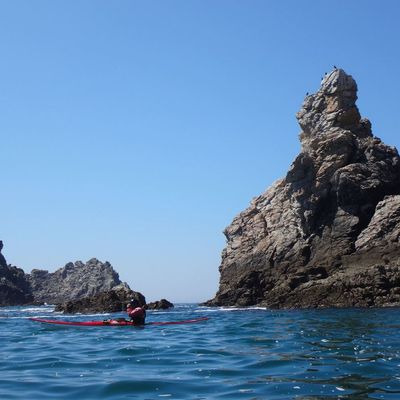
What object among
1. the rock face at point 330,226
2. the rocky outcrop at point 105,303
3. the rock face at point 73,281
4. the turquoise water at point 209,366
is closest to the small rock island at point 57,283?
the rock face at point 73,281

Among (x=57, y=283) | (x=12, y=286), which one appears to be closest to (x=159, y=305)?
(x=12, y=286)

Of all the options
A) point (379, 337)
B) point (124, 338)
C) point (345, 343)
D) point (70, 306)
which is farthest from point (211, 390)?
point (70, 306)

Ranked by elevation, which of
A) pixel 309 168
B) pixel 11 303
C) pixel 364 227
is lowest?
pixel 11 303

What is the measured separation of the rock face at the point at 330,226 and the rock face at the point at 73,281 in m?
74.0

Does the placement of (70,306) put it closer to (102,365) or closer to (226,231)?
(226,231)

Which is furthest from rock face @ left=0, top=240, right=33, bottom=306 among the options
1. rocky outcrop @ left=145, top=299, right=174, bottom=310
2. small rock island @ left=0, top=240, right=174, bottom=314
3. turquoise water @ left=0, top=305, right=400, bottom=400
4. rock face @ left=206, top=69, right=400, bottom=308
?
turquoise water @ left=0, top=305, right=400, bottom=400

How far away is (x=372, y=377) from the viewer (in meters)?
11.9

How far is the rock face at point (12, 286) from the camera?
117938mm

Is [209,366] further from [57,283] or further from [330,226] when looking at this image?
[57,283]

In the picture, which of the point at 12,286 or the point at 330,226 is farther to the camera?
the point at 12,286

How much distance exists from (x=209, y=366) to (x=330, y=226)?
43.9m

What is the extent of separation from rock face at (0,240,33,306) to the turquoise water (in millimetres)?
102423

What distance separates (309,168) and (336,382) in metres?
50.2

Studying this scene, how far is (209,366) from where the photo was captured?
13.9 meters
